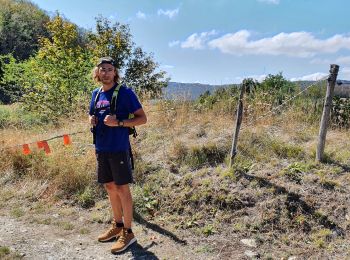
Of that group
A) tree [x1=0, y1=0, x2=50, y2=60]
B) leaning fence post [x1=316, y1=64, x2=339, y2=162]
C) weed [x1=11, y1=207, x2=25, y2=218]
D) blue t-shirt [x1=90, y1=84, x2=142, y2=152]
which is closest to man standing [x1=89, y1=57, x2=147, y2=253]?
blue t-shirt [x1=90, y1=84, x2=142, y2=152]

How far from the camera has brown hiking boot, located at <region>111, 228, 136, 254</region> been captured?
4.12 meters

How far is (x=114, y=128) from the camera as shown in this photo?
3.93 m

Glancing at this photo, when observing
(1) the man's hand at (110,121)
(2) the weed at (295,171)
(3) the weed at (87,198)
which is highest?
(1) the man's hand at (110,121)

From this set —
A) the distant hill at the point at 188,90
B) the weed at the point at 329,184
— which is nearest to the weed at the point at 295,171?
the weed at the point at 329,184

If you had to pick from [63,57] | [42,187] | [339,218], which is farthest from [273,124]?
[63,57]

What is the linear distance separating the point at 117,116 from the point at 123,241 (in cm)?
138

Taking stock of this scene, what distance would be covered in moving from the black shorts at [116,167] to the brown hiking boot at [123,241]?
632 mm

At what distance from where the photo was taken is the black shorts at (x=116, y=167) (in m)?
3.96

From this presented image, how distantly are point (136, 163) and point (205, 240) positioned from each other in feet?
7.19

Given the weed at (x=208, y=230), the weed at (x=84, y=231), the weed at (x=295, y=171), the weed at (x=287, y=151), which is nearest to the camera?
the weed at (x=208, y=230)

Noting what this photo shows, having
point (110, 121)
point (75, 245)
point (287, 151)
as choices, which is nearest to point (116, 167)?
point (110, 121)

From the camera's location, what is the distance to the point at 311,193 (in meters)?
4.85

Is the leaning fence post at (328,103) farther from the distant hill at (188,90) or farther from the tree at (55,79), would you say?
the tree at (55,79)

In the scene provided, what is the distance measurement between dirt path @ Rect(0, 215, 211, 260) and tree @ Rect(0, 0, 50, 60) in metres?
28.4
